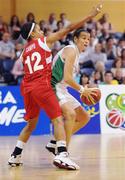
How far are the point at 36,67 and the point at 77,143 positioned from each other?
3.50 metres

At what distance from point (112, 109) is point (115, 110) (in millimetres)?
67

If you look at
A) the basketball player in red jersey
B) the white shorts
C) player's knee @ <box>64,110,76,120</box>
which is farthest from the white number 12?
player's knee @ <box>64,110,76,120</box>

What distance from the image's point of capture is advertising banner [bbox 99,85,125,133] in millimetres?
12414

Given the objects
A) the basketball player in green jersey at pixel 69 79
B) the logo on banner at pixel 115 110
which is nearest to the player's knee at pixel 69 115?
the basketball player in green jersey at pixel 69 79

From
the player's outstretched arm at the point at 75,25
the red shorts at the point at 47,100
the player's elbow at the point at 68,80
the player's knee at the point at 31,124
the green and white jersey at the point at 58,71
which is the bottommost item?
the player's knee at the point at 31,124

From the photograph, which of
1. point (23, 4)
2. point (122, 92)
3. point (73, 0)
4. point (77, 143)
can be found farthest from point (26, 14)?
point (77, 143)

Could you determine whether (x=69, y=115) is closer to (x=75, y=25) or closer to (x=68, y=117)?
(x=68, y=117)

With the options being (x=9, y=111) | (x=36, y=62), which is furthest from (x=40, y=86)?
(x=9, y=111)

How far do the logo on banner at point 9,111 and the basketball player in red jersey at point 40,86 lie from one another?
4.62 meters

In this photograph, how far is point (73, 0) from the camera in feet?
62.5

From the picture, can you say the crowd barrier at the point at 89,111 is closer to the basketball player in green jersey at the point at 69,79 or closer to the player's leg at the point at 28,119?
the basketball player in green jersey at the point at 69,79

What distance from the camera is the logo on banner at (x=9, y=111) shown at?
39.4 ft

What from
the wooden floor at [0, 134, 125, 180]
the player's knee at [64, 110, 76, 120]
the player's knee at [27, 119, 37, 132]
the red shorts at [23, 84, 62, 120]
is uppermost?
the red shorts at [23, 84, 62, 120]

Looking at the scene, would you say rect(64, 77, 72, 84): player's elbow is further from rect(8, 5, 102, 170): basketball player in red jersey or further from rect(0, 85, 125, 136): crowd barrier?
rect(0, 85, 125, 136): crowd barrier
